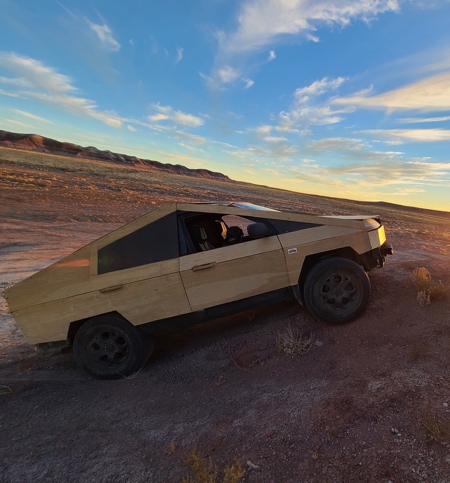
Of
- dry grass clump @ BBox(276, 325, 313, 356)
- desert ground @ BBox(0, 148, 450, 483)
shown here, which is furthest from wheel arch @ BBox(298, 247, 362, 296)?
desert ground @ BBox(0, 148, 450, 483)

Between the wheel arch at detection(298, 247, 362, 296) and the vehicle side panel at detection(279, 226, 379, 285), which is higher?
the vehicle side panel at detection(279, 226, 379, 285)

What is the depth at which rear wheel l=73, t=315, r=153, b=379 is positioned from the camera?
405 centimetres

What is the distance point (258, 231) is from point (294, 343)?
138 centimetres

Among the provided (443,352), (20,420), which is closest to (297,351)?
(443,352)

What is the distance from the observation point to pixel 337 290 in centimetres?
419

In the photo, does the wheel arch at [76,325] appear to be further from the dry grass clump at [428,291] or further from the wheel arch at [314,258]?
the dry grass clump at [428,291]

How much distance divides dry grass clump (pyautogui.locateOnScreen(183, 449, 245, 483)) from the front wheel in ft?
6.93

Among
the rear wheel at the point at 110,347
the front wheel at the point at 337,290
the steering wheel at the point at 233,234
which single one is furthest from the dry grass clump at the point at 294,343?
→ the rear wheel at the point at 110,347

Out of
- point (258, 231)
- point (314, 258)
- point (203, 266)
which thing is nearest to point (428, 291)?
point (314, 258)

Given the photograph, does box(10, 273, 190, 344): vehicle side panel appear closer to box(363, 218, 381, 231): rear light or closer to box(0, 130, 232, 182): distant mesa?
box(363, 218, 381, 231): rear light

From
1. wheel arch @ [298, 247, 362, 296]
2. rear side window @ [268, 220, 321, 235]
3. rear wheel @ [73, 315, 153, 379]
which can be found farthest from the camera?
wheel arch @ [298, 247, 362, 296]

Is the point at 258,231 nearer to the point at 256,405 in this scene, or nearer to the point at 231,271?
the point at 231,271

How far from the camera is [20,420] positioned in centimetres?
360

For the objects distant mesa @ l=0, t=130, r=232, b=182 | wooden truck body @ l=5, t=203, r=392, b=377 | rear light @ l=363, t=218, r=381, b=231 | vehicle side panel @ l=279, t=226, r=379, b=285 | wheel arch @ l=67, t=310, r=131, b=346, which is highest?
distant mesa @ l=0, t=130, r=232, b=182
